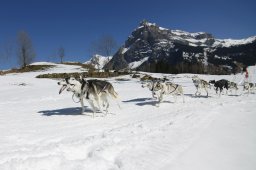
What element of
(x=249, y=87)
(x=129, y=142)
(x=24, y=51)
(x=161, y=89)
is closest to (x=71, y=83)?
(x=161, y=89)

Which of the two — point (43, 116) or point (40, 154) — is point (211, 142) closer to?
point (40, 154)

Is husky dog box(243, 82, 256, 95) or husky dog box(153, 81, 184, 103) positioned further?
husky dog box(243, 82, 256, 95)

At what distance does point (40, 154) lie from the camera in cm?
784

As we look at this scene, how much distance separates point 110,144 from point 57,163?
1952mm

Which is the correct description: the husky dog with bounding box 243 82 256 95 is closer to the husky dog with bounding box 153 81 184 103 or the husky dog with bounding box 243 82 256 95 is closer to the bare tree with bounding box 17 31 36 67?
the husky dog with bounding box 153 81 184 103

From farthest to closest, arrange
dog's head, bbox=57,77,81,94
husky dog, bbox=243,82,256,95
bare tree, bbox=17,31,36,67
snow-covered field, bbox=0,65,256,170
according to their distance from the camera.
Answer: bare tree, bbox=17,31,36,67 < husky dog, bbox=243,82,256,95 < dog's head, bbox=57,77,81,94 < snow-covered field, bbox=0,65,256,170

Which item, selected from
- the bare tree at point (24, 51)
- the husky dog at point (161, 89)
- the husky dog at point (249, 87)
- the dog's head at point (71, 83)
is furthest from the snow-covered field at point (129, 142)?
the bare tree at point (24, 51)

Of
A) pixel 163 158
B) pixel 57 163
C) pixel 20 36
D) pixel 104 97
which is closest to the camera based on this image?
pixel 57 163

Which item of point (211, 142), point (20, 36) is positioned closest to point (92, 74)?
point (20, 36)

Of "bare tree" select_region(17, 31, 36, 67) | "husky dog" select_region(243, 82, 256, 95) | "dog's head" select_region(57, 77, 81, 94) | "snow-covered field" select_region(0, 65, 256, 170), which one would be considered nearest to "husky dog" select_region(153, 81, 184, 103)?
"snow-covered field" select_region(0, 65, 256, 170)

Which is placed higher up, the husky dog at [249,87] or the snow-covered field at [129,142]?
the husky dog at [249,87]

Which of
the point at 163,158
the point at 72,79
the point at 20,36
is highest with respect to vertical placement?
the point at 20,36

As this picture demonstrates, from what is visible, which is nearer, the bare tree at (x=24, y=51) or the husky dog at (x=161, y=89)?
the husky dog at (x=161, y=89)

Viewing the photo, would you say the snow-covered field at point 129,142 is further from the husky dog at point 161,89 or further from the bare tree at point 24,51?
the bare tree at point 24,51
